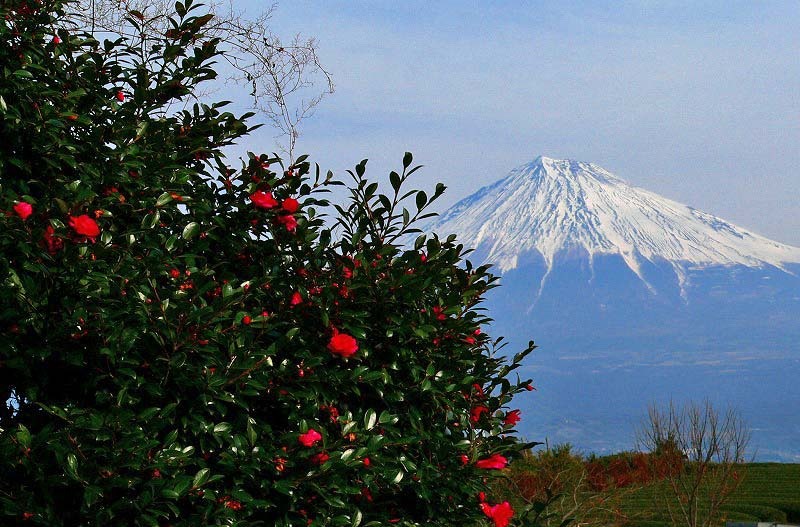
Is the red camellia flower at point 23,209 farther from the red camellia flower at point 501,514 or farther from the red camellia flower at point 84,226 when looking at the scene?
the red camellia flower at point 501,514

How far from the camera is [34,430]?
3959mm

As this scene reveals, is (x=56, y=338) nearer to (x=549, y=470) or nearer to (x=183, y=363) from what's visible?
(x=183, y=363)

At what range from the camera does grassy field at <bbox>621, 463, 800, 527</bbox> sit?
14.3 m

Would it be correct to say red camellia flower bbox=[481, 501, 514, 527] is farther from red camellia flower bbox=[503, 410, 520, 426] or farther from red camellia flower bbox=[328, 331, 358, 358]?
red camellia flower bbox=[328, 331, 358, 358]

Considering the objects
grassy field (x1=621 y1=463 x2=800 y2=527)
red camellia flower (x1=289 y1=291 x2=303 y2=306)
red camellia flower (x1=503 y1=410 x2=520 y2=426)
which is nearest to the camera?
red camellia flower (x1=289 y1=291 x2=303 y2=306)

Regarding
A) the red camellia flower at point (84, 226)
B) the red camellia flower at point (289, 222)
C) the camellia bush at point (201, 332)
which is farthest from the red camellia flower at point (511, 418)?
→ the red camellia flower at point (84, 226)

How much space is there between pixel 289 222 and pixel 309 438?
4.14 feet

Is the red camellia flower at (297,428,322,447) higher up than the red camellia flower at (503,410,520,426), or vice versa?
the red camellia flower at (503,410,520,426)

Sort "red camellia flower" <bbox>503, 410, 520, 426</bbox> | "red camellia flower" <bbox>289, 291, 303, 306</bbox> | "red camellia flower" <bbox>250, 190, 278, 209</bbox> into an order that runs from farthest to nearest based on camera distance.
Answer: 1. "red camellia flower" <bbox>503, 410, 520, 426</bbox>
2. "red camellia flower" <bbox>250, 190, 278, 209</bbox>
3. "red camellia flower" <bbox>289, 291, 303, 306</bbox>

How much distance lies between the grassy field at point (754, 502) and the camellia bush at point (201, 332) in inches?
380

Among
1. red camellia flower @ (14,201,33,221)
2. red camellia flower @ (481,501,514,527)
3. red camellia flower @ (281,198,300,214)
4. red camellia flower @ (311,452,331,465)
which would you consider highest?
red camellia flower @ (281,198,300,214)

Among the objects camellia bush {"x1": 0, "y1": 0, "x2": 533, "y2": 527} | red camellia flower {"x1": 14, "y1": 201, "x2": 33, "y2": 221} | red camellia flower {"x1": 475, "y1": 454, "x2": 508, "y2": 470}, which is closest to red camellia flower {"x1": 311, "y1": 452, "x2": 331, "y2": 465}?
camellia bush {"x1": 0, "y1": 0, "x2": 533, "y2": 527}

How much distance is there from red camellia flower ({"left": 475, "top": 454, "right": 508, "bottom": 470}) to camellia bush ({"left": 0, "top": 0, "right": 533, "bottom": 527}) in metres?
0.01

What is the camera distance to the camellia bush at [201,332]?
3588mm
